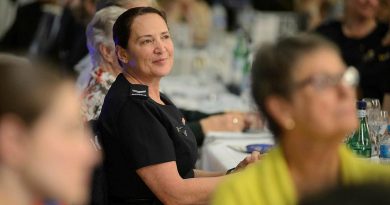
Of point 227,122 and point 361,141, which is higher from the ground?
point 361,141

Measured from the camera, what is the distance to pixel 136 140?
2.58 meters

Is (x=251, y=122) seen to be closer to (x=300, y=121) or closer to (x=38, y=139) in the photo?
(x=300, y=121)

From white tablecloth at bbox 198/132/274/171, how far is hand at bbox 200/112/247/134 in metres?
0.08

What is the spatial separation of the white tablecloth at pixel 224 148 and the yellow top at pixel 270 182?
134 cm

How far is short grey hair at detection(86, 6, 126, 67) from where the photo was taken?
3.43m

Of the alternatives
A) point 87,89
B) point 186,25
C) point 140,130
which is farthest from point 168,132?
point 186,25

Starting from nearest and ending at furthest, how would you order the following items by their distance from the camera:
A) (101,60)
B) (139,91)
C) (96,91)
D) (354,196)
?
1. (354,196)
2. (139,91)
3. (96,91)
4. (101,60)

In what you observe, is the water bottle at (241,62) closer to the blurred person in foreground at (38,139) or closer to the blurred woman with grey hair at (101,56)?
the blurred woman with grey hair at (101,56)

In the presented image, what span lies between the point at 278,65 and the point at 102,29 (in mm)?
1805

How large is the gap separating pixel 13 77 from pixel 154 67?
1.39 m

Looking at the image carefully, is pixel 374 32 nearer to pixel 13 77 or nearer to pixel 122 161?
pixel 122 161

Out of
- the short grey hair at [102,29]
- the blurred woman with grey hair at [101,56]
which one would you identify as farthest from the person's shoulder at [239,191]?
the short grey hair at [102,29]

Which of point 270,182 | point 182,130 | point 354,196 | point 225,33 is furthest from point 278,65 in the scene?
point 225,33

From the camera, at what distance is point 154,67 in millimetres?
2816
